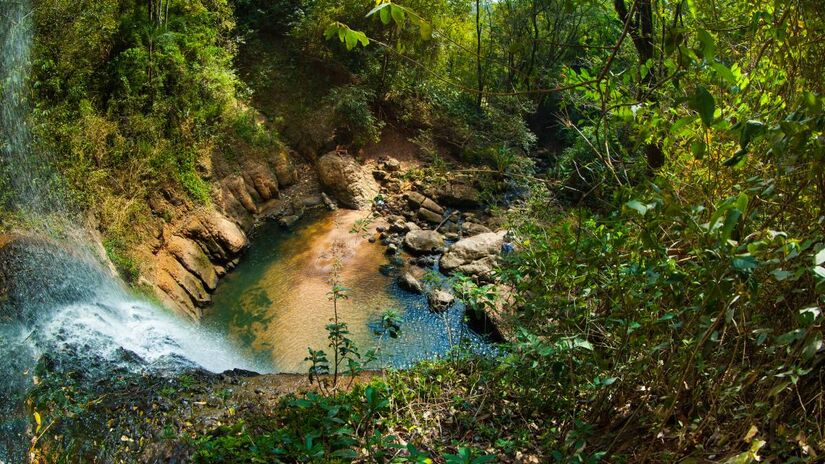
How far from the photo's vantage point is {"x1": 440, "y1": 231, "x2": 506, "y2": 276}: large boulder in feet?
29.8

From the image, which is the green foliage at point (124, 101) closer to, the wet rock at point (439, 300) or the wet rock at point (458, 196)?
the wet rock at point (439, 300)

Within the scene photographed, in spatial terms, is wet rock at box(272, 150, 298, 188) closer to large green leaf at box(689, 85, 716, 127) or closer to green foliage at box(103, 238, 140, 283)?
green foliage at box(103, 238, 140, 283)

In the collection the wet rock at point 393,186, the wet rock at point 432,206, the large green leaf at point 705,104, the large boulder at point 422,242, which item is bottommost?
the large boulder at point 422,242

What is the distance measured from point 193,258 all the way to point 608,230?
24.1ft

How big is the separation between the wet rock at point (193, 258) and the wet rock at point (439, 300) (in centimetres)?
372

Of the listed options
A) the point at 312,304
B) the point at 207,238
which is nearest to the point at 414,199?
A: the point at 312,304

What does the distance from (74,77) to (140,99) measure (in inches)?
39.4

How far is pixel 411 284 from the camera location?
8688 millimetres

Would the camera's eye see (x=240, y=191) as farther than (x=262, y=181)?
No

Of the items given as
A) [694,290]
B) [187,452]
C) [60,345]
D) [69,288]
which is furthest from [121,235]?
[694,290]

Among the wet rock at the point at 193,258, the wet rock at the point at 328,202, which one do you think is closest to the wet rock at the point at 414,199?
the wet rock at the point at 328,202

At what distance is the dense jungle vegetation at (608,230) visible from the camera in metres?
1.80

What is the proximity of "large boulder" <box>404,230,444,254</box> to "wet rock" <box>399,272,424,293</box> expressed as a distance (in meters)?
1.13

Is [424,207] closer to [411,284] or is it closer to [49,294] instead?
[411,284]
